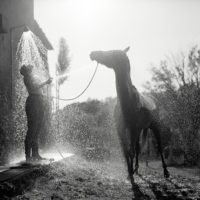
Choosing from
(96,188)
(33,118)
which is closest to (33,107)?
(33,118)

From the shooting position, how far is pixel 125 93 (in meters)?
6.67

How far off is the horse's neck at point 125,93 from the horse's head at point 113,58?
0.18 m

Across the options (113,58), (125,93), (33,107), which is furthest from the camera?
(33,107)

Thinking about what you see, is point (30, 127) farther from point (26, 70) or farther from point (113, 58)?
point (113, 58)

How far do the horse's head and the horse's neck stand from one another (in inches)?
7.0

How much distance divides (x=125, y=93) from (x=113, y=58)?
84 cm

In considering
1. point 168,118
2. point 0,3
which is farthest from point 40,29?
point 168,118

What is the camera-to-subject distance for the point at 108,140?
31.3 metres

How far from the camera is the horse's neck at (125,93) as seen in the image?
263 inches

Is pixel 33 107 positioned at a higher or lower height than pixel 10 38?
lower

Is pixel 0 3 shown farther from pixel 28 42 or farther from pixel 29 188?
pixel 29 188

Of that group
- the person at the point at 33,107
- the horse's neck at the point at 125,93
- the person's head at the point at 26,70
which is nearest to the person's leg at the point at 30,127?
the person at the point at 33,107

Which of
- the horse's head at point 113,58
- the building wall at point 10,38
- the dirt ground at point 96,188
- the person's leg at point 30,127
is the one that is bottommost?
the dirt ground at point 96,188

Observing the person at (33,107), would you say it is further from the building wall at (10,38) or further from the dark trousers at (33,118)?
the building wall at (10,38)
